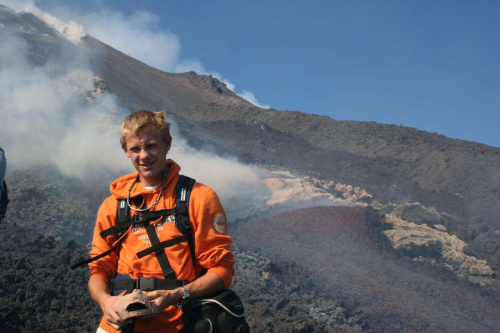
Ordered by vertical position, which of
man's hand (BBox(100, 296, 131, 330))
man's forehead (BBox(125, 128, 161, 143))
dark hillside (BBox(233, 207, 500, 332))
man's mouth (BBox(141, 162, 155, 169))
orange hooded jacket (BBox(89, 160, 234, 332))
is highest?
man's forehead (BBox(125, 128, 161, 143))

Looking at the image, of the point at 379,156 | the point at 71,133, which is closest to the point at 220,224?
the point at 71,133

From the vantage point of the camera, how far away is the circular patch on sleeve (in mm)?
2242

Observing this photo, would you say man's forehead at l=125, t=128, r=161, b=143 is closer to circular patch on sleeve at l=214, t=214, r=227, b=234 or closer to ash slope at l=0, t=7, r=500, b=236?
circular patch on sleeve at l=214, t=214, r=227, b=234

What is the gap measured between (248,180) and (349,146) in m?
14.3

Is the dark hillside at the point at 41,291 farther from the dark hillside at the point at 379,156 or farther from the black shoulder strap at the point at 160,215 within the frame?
the dark hillside at the point at 379,156

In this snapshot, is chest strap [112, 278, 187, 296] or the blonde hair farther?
the blonde hair

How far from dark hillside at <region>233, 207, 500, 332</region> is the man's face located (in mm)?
7334

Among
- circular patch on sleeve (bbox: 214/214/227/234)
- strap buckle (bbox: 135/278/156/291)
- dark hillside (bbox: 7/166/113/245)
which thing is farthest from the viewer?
dark hillside (bbox: 7/166/113/245)

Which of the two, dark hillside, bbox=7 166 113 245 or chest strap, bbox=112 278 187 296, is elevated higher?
chest strap, bbox=112 278 187 296

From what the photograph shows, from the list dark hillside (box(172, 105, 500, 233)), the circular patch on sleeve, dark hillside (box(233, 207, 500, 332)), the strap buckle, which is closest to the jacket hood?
the circular patch on sleeve

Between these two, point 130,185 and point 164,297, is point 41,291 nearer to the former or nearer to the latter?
point 130,185

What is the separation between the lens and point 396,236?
13.0 metres

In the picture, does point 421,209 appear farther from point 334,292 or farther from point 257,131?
point 257,131

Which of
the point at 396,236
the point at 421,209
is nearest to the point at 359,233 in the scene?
the point at 396,236
